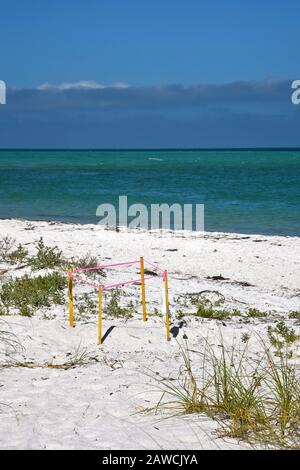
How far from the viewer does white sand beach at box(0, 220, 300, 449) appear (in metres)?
4.61

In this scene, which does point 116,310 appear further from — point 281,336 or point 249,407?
point 249,407

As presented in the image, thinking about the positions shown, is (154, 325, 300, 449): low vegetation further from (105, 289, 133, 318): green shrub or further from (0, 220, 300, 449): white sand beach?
(105, 289, 133, 318): green shrub

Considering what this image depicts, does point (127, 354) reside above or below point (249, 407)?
below

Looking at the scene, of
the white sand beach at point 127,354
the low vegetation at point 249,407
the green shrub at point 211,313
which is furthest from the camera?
the green shrub at point 211,313

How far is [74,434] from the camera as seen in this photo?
461cm

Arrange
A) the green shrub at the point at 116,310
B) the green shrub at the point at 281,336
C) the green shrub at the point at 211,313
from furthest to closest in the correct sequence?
the green shrub at the point at 211,313 → the green shrub at the point at 116,310 → the green shrub at the point at 281,336

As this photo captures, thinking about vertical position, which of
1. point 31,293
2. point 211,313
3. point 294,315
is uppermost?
point 31,293

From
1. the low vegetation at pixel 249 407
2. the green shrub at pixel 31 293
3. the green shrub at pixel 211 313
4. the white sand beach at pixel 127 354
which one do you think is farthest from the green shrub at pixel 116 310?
the low vegetation at pixel 249 407

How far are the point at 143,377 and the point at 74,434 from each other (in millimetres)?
1471

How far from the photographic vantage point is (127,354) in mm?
6773

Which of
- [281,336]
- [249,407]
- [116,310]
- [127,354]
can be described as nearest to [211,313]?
[281,336]

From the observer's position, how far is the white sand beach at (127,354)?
4.61 m

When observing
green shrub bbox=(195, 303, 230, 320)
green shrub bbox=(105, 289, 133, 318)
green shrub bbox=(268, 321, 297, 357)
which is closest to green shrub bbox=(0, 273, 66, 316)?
green shrub bbox=(105, 289, 133, 318)

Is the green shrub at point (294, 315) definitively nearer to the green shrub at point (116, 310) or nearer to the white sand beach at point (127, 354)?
the white sand beach at point (127, 354)
